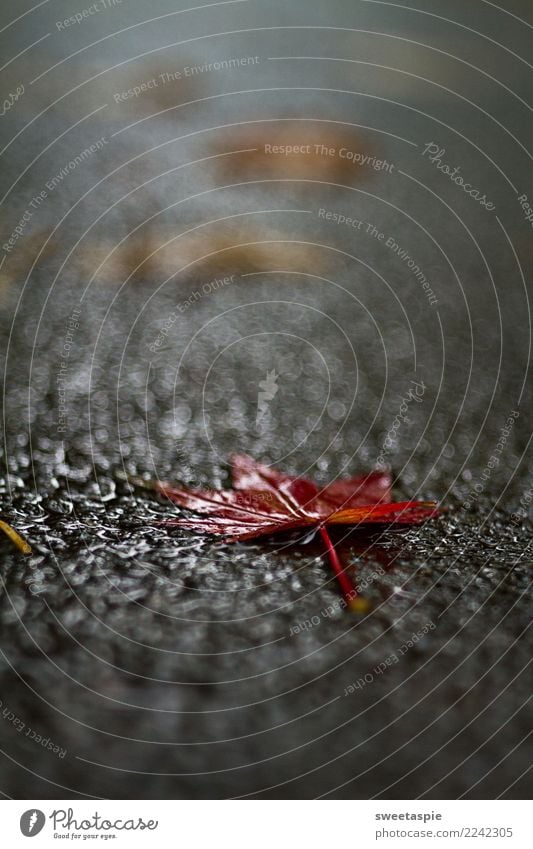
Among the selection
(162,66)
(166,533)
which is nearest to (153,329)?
(166,533)

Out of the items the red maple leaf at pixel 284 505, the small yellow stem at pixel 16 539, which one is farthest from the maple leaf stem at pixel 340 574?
the small yellow stem at pixel 16 539

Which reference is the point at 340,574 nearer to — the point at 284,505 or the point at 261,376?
the point at 284,505

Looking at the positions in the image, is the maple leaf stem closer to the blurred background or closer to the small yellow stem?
the blurred background

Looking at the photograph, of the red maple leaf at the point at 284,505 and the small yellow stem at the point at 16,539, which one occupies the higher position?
the red maple leaf at the point at 284,505

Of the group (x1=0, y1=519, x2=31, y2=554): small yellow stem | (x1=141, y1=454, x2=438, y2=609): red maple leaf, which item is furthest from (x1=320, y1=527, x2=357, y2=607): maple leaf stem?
(x1=0, y1=519, x2=31, y2=554): small yellow stem

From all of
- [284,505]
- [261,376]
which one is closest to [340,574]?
[284,505]

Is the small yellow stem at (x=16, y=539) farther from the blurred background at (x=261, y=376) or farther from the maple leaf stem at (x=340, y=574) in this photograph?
the maple leaf stem at (x=340, y=574)

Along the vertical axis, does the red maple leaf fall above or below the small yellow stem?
above
